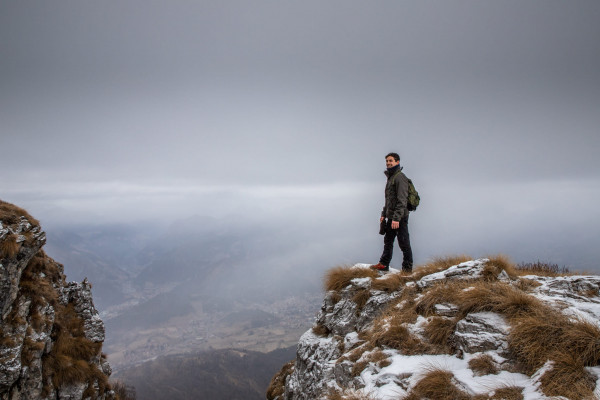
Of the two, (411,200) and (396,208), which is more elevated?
(411,200)

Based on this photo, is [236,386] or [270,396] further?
[236,386]

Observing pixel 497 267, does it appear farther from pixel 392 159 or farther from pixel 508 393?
pixel 508 393

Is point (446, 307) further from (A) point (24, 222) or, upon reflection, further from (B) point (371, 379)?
(A) point (24, 222)

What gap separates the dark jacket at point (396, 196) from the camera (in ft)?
36.8

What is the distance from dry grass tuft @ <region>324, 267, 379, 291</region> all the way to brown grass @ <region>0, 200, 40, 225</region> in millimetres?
18081

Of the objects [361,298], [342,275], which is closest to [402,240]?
[361,298]

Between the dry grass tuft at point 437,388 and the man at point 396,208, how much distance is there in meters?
5.88

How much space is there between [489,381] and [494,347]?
1097 mm

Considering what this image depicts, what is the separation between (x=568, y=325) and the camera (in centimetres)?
556

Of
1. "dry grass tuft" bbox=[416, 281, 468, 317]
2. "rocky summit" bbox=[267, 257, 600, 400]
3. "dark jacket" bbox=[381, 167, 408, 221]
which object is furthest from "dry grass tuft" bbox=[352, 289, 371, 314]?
"dark jacket" bbox=[381, 167, 408, 221]

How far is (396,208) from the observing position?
37.2ft

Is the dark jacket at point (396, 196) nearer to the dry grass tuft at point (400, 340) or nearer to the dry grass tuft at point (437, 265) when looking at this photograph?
the dry grass tuft at point (437, 265)

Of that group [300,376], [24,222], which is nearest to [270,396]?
[300,376]

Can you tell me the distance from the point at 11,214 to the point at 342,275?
62.7 ft
